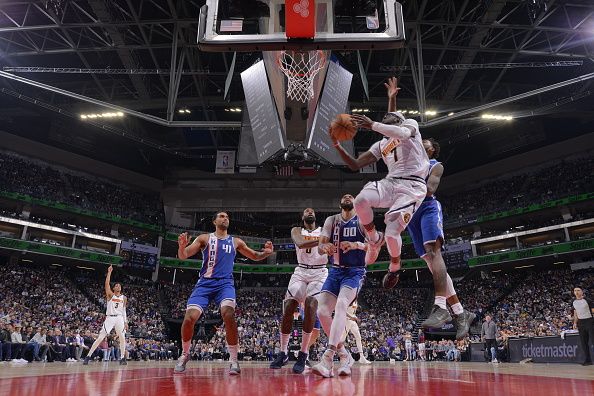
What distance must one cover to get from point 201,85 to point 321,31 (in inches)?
803

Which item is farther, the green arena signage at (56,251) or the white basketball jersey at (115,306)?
the green arena signage at (56,251)

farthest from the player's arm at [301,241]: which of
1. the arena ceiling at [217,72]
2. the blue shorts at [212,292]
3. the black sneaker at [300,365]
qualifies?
the arena ceiling at [217,72]

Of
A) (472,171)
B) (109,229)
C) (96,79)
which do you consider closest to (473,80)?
(472,171)

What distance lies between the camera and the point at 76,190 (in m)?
32.6

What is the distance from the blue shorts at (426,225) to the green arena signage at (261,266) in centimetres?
2936

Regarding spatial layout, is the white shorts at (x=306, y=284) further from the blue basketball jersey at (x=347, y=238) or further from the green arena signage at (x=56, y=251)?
the green arena signage at (x=56, y=251)

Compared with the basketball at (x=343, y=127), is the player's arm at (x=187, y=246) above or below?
below

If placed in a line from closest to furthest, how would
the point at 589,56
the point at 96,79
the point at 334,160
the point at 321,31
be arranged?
the point at 321,31 → the point at 334,160 → the point at 589,56 → the point at 96,79

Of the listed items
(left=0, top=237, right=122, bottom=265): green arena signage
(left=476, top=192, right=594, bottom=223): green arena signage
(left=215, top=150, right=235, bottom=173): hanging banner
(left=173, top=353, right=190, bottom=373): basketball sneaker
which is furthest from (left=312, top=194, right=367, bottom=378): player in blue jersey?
(left=476, top=192, right=594, bottom=223): green arena signage

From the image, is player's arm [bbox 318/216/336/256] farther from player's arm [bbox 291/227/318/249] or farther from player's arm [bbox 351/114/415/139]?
player's arm [bbox 351/114/415/139]

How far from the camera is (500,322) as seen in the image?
25312 mm

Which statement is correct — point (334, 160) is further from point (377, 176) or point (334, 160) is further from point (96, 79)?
point (377, 176)

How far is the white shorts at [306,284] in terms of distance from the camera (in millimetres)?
6727

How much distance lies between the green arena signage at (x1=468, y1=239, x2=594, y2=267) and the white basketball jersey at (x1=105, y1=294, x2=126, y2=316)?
25.8 m
